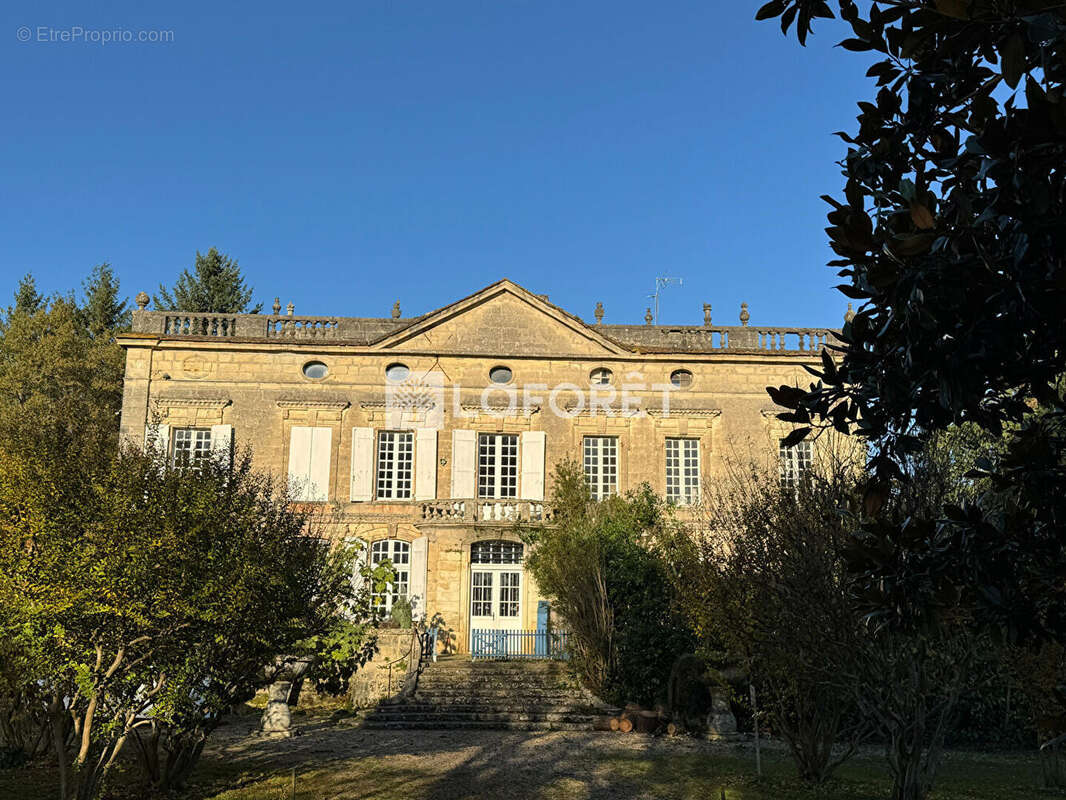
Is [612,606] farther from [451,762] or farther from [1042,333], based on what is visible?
[1042,333]

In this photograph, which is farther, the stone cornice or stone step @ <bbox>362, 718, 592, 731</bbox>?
the stone cornice

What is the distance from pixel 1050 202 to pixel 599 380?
22.4m

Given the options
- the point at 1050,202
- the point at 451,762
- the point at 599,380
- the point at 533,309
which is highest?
the point at 533,309

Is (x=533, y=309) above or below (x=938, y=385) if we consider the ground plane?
above

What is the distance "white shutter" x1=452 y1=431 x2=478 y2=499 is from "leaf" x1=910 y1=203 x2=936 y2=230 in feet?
69.9

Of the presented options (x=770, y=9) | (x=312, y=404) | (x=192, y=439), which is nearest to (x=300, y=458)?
(x=312, y=404)

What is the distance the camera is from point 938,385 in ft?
10.0

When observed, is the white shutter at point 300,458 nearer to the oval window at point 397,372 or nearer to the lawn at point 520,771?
the oval window at point 397,372

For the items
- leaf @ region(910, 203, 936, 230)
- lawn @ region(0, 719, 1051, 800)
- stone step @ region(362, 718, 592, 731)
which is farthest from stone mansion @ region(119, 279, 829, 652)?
leaf @ region(910, 203, 936, 230)

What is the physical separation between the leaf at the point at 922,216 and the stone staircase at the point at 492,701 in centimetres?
1501

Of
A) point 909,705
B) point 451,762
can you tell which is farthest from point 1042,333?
point 451,762

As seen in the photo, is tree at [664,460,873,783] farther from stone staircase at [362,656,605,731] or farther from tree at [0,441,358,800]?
stone staircase at [362,656,605,731]

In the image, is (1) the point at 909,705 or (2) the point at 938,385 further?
(1) the point at 909,705

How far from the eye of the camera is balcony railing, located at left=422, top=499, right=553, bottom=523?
2295 centimetres
